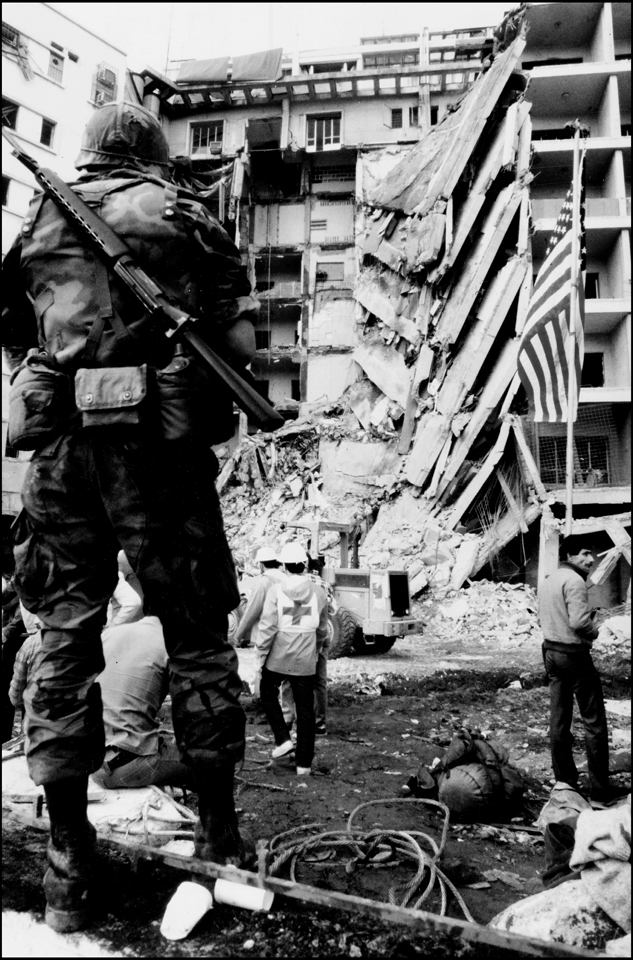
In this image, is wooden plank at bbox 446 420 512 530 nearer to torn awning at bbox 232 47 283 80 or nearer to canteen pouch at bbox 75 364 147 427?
canteen pouch at bbox 75 364 147 427

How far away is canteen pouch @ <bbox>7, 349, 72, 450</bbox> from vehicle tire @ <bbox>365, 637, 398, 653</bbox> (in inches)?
423

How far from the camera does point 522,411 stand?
66.5ft

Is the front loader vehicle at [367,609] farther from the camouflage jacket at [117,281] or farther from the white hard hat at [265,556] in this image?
the camouflage jacket at [117,281]

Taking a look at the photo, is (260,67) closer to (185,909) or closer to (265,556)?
(265,556)

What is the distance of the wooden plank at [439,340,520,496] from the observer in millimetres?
19734

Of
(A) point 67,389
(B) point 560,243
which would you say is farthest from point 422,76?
(A) point 67,389

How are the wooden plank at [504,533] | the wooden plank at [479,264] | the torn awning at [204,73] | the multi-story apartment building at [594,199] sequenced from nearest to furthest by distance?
the wooden plank at [504,533]
the multi-story apartment building at [594,199]
the wooden plank at [479,264]
the torn awning at [204,73]

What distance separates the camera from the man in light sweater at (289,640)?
527cm

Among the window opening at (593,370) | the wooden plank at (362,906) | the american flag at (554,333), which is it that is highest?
the window opening at (593,370)

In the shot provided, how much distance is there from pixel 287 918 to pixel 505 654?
1183 cm

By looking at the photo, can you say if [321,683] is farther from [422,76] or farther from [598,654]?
[422,76]

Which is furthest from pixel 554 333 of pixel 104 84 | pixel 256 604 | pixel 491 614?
pixel 104 84

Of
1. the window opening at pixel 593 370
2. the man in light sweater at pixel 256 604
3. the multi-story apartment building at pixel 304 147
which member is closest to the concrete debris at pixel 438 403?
the multi-story apartment building at pixel 304 147

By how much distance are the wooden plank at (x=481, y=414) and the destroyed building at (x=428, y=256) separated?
0.06 meters
